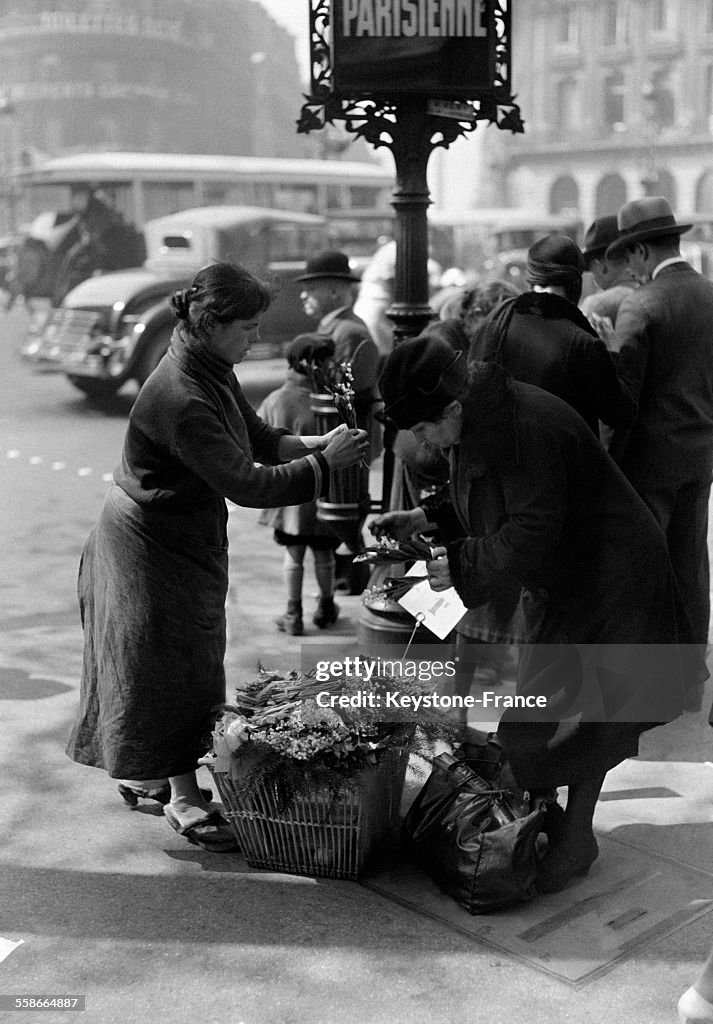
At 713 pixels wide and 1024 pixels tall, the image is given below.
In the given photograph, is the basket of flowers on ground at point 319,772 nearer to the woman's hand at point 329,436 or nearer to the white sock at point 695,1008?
the woman's hand at point 329,436

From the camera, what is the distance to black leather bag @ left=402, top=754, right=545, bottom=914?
3350mm

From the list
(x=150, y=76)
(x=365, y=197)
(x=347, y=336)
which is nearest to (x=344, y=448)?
(x=347, y=336)

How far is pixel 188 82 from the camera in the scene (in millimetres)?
59000

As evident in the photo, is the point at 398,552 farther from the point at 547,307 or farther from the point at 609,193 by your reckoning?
the point at 609,193

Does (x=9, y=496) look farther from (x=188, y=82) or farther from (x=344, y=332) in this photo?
(x=188, y=82)

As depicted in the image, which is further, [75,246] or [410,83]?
[75,246]

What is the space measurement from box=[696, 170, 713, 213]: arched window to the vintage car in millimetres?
54189

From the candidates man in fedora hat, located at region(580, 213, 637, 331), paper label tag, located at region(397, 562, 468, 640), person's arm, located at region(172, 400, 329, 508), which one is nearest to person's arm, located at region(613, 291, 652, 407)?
→ man in fedora hat, located at region(580, 213, 637, 331)

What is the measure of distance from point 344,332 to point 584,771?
11.2 feet

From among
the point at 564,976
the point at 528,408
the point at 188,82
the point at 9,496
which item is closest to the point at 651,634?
the point at 528,408

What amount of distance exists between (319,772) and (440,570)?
2.26ft

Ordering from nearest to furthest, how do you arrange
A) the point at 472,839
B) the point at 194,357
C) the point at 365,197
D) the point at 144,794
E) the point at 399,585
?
the point at 472,839 < the point at 194,357 < the point at 144,794 < the point at 399,585 < the point at 365,197

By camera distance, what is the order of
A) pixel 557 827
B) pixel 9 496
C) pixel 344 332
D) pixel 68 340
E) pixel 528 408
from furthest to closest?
pixel 68 340
pixel 9 496
pixel 344 332
pixel 557 827
pixel 528 408

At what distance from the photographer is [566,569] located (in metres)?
3.42
